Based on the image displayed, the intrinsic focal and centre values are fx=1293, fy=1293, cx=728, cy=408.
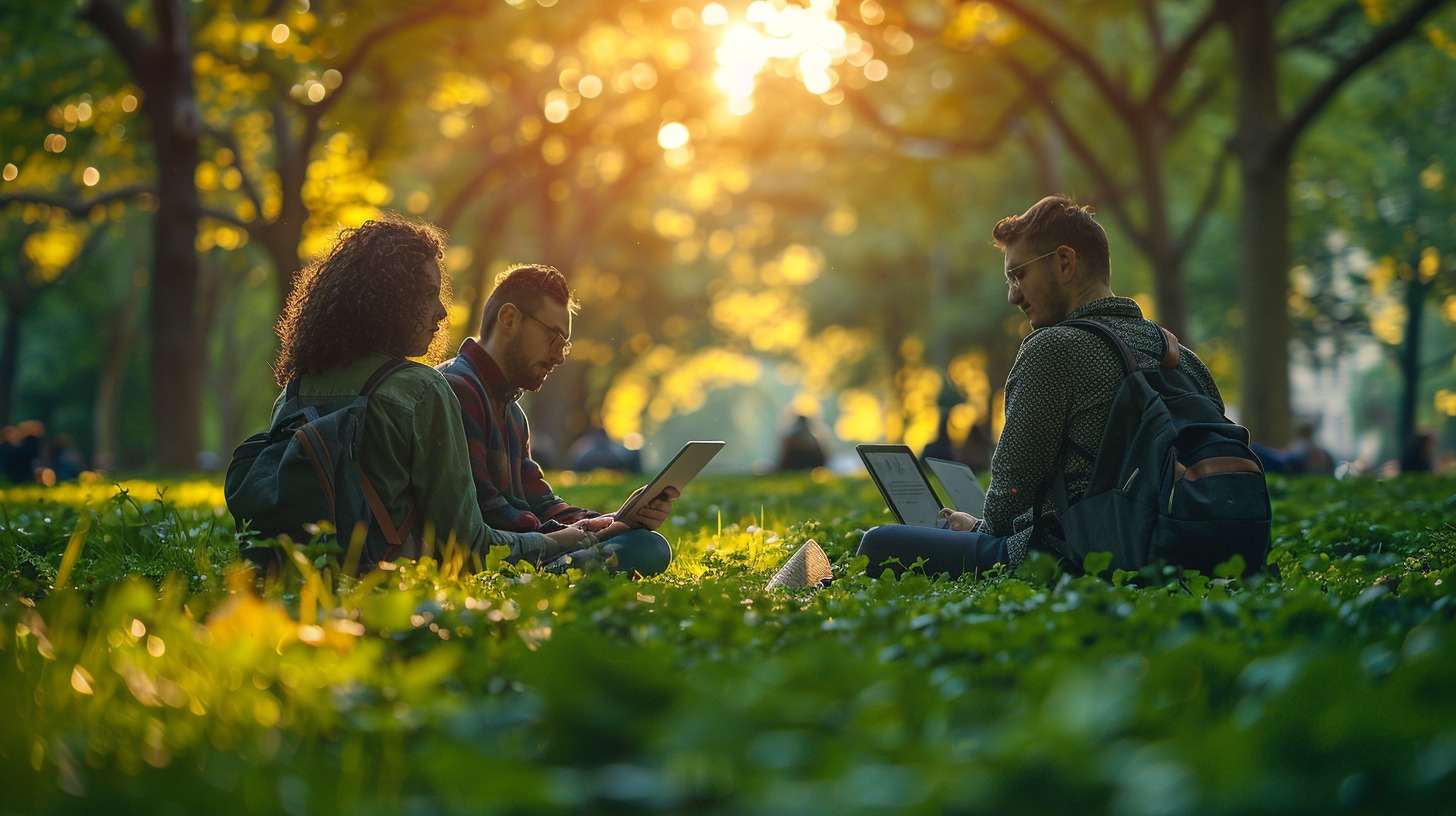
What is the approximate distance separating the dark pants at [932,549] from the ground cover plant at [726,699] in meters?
0.74

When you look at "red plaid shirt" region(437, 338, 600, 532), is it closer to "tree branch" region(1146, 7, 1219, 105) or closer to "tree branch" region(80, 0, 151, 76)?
"tree branch" region(80, 0, 151, 76)

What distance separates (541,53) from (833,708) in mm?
20527

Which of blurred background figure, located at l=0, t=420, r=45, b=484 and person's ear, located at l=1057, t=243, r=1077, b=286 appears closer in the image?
person's ear, located at l=1057, t=243, r=1077, b=286

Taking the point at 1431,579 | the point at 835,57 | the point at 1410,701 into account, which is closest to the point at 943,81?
the point at 835,57

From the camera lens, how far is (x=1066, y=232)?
4891 millimetres

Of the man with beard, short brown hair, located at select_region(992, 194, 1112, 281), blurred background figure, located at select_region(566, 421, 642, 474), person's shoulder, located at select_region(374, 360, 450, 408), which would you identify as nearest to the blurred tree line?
blurred background figure, located at select_region(566, 421, 642, 474)

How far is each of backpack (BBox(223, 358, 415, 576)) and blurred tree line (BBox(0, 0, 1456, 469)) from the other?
34.0 feet

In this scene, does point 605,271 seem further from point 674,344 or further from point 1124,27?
point 1124,27

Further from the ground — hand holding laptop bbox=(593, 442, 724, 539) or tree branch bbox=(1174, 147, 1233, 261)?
tree branch bbox=(1174, 147, 1233, 261)

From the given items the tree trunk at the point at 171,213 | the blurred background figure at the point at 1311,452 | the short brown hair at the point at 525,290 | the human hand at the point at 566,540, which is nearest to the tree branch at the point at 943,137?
the blurred background figure at the point at 1311,452

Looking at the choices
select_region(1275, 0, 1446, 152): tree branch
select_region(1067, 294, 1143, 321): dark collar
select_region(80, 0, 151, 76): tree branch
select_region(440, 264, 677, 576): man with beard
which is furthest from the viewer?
select_region(80, 0, 151, 76): tree branch

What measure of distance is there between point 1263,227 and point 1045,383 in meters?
10.2

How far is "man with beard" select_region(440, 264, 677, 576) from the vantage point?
5180 millimetres

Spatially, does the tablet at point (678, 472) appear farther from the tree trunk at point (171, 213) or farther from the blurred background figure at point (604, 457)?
the blurred background figure at point (604, 457)
